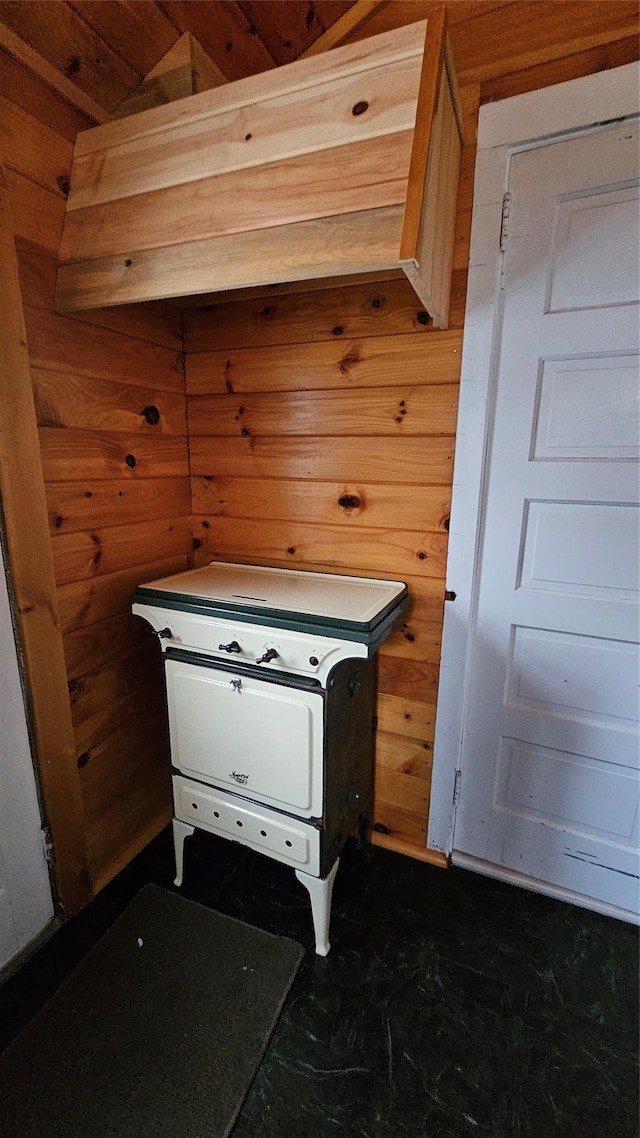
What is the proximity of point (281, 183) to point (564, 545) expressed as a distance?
1.05 m

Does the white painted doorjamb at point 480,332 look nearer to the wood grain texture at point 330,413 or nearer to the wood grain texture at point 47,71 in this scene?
the wood grain texture at point 330,413

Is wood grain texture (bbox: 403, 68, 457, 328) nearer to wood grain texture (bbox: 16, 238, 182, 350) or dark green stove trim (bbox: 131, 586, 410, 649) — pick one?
dark green stove trim (bbox: 131, 586, 410, 649)

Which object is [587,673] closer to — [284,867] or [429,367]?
[429,367]

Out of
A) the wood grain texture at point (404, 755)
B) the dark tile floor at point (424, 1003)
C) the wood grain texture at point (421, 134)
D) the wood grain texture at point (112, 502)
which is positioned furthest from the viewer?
the wood grain texture at point (404, 755)

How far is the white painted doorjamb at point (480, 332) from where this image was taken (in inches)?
41.9

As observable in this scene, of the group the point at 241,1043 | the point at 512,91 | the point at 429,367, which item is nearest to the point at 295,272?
the point at 429,367

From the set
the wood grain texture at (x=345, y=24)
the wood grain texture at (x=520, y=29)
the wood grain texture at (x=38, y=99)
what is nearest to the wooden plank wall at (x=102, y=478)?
the wood grain texture at (x=38, y=99)

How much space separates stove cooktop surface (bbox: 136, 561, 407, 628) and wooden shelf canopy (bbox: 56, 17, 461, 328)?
2.32ft

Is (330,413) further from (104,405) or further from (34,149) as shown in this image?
(34,149)

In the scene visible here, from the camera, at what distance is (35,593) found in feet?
Answer: 3.95

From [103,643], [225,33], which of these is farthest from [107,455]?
[225,33]

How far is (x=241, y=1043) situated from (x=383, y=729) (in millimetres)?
836

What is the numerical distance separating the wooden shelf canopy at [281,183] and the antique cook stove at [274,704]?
723 mm

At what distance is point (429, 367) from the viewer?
1.30m
